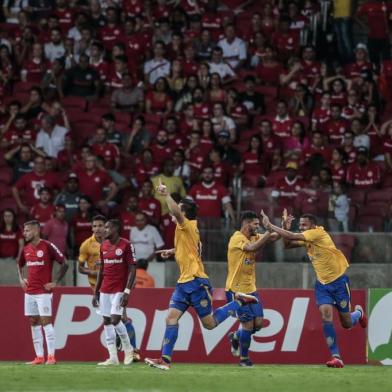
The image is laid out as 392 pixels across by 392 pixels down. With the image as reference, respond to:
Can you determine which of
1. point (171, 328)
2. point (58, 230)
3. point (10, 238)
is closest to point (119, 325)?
point (171, 328)

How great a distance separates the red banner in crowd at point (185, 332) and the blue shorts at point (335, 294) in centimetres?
227

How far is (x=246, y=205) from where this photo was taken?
22969mm

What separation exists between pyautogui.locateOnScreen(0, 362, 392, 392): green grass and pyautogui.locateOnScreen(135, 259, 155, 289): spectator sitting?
4137 mm

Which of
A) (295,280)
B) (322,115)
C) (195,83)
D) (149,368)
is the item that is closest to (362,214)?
(295,280)

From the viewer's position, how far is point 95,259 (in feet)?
64.8

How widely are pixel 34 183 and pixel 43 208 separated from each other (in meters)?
0.95

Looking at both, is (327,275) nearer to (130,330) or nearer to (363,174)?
(130,330)

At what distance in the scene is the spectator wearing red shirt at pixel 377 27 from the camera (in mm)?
27531

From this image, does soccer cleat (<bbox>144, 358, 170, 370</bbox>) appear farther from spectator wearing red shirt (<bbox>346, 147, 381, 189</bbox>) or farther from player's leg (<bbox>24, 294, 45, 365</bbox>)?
spectator wearing red shirt (<bbox>346, 147, 381, 189</bbox>)

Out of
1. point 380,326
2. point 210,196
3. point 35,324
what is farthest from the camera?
point 210,196

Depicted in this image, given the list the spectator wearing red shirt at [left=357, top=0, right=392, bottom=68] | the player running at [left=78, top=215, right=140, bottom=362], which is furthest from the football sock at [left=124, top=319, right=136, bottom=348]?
the spectator wearing red shirt at [left=357, top=0, right=392, bottom=68]

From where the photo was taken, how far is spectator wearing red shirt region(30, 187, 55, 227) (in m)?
23.3

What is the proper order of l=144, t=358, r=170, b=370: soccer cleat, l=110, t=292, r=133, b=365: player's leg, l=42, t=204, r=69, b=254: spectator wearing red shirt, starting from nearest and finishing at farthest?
l=144, t=358, r=170, b=370: soccer cleat < l=110, t=292, r=133, b=365: player's leg < l=42, t=204, r=69, b=254: spectator wearing red shirt

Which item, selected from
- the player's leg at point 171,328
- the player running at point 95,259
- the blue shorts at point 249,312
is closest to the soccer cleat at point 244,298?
the blue shorts at point 249,312
